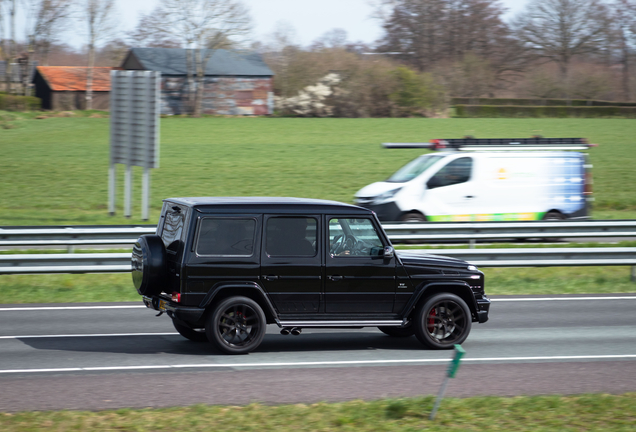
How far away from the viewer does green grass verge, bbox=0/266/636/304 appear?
475 inches

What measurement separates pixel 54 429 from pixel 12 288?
7741 mm

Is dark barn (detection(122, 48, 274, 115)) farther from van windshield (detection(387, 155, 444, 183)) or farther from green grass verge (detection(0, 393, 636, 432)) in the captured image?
green grass verge (detection(0, 393, 636, 432))

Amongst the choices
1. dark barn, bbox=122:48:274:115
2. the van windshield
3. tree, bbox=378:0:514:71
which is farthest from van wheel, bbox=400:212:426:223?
tree, bbox=378:0:514:71

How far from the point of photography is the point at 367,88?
5844 centimetres

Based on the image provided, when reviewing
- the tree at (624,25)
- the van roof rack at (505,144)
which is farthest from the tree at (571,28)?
the van roof rack at (505,144)

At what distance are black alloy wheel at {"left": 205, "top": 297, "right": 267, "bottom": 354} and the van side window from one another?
10357mm

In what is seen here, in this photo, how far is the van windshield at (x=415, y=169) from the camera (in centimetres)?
1795

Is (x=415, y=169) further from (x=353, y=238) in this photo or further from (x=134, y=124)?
(x=353, y=238)

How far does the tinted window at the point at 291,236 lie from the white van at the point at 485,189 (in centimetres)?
946

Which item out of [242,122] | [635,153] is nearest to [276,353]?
[635,153]

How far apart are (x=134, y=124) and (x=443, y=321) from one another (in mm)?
15416

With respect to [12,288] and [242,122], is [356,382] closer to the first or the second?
[12,288]

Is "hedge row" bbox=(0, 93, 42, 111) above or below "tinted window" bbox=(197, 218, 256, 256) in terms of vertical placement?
above

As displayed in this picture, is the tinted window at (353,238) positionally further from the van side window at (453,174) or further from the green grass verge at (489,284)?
the van side window at (453,174)
